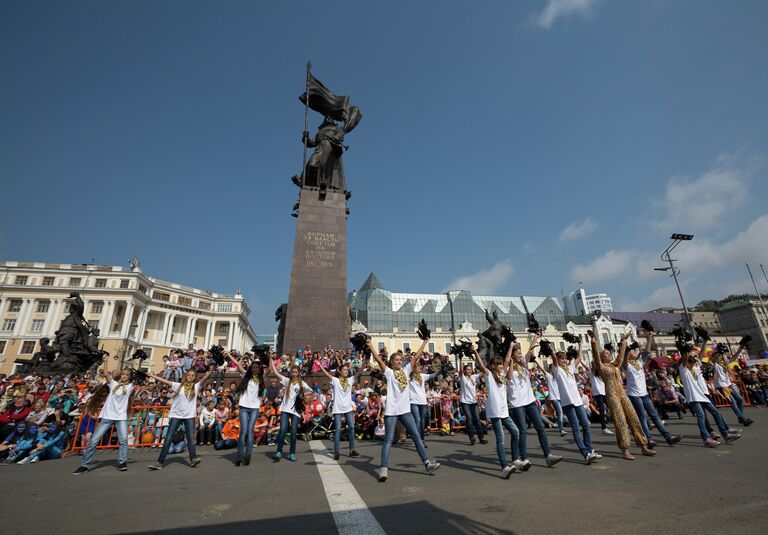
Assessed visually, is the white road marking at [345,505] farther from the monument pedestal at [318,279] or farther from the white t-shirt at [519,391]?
the monument pedestal at [318,279]

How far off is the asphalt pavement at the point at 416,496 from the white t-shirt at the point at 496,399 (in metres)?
0.89

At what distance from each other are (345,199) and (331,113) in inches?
335

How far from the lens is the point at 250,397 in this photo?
720 cm

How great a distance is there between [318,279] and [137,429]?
9.51 metres

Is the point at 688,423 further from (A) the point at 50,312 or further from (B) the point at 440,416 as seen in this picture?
(A) the point at 50,312

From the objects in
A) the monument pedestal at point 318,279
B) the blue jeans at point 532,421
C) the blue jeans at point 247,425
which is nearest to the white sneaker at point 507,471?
the blue jeans at point 532,421

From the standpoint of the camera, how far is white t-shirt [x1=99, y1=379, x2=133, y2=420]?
23.3 ft

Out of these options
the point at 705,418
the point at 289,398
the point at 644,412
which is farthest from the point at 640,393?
the point at 289,398

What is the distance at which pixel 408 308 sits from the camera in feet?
248

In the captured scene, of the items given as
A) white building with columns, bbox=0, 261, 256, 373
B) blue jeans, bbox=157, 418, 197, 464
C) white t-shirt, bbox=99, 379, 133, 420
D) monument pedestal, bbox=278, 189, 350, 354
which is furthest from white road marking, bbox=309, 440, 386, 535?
white building with columns, bbox=0, 261, 256, 373

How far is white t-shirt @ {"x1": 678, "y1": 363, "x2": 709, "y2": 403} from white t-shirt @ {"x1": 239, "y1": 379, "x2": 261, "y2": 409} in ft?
29.6

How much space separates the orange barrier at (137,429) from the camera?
9.67m

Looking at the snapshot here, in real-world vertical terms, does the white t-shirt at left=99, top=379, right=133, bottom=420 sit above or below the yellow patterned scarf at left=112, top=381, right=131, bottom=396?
below

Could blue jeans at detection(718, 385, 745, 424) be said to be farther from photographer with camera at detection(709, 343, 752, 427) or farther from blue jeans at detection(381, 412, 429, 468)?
blue jeans at detection(381, 412, 429, 468)
